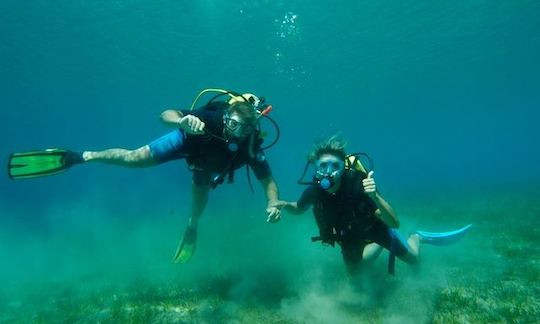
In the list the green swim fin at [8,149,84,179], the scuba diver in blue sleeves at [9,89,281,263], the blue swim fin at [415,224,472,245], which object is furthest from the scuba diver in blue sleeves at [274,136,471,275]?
the green swim fin at [8,149,84,179]

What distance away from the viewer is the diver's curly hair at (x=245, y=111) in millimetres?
7043

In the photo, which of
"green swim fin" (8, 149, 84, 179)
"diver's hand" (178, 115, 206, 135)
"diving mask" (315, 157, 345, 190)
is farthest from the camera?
"green swim fin" (8, 149, 84, 179)

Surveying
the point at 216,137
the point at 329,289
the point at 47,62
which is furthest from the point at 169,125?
the point at 47,62

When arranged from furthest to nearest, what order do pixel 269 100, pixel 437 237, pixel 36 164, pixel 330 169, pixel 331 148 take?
pixel 269 100
pixel 437 237
pixel 36 164
pixel 331 148
pixel 330 169

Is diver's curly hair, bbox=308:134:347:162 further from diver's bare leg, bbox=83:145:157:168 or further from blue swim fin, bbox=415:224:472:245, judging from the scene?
blue swim fin, bbox=415:224:472:245

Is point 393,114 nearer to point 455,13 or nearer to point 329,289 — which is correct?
point 455,13

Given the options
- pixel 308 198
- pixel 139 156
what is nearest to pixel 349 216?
pixel 308 198

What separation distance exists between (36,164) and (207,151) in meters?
3.13

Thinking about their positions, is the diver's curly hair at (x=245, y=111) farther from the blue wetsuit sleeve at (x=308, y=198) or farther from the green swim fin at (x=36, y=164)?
the green swim fin at (x=36, y=164)

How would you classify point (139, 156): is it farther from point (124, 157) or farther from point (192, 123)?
point (192, 123)

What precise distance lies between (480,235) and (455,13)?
1888cm

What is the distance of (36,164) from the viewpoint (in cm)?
708

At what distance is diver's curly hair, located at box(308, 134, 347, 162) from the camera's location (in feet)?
21.0

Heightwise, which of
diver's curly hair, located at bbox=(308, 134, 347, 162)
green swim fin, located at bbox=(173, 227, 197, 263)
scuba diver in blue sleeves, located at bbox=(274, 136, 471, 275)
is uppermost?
diver's curly hair, located at bbox=(308, 134, 347, 162)
